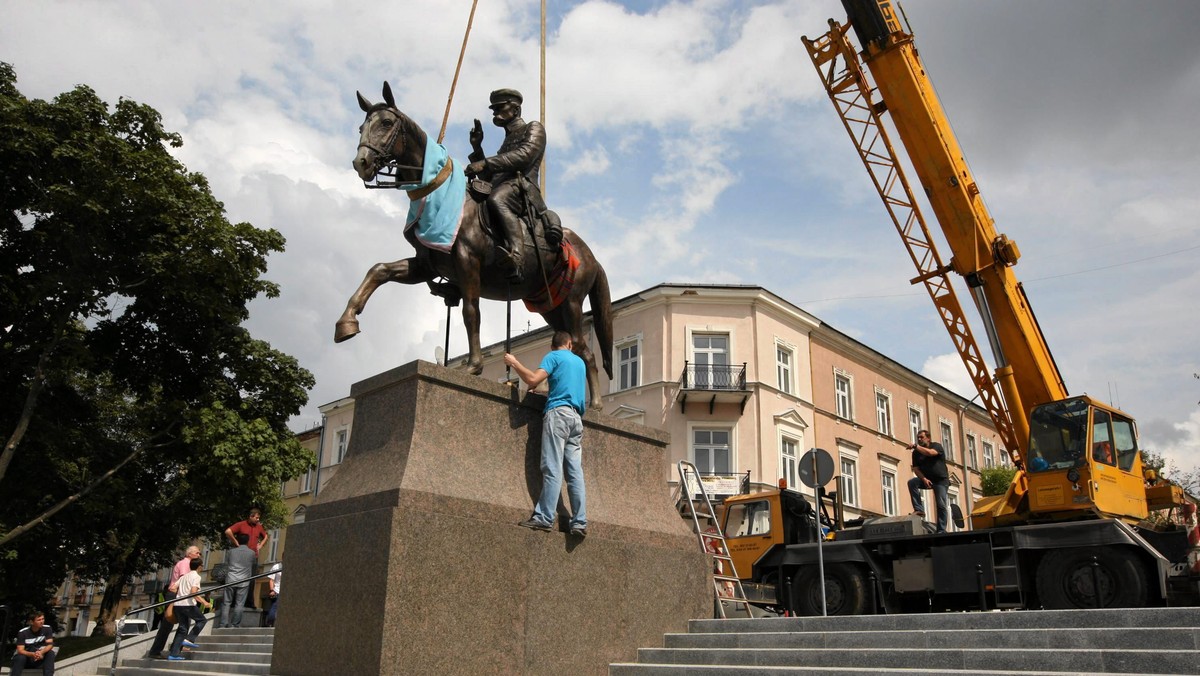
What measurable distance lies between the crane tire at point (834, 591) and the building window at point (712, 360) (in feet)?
67.6

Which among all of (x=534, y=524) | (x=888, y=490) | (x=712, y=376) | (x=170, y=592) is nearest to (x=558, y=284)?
(x=534, y=524)

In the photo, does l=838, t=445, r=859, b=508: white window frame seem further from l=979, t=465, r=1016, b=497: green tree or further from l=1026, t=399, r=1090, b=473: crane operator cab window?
l=1026, t=399, r=1090, b=473: crane operator cab window

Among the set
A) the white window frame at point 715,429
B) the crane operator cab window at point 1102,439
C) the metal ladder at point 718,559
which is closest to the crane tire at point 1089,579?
the crane operator cab window at point 1102,439

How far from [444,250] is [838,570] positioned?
8484 mm

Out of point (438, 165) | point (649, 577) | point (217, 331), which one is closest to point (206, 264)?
point (217, 331)

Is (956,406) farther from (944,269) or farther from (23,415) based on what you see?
(23,415)

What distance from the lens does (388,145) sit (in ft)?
25.5

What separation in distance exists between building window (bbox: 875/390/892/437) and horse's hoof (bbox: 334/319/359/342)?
36973 millimetres

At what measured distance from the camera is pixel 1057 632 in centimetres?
650

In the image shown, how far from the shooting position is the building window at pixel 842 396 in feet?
128

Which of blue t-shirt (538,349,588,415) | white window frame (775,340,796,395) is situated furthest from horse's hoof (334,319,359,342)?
Answer: white window frame (775,340,796,395)

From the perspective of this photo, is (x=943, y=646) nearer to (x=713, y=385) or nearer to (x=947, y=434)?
(x=713, y=385)

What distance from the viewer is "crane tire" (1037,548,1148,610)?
1138 centimetres

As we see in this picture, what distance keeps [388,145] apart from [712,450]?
91.3 ft
